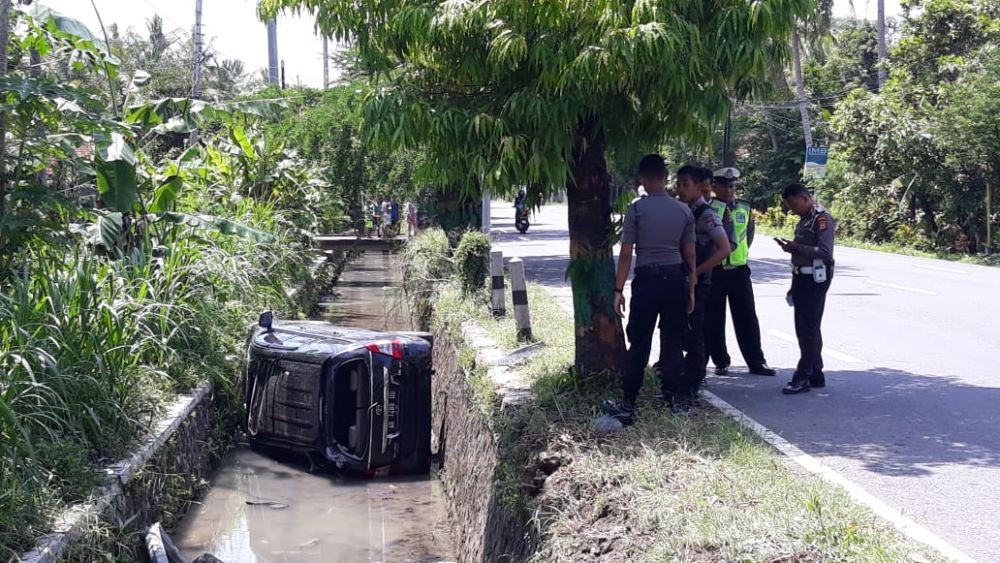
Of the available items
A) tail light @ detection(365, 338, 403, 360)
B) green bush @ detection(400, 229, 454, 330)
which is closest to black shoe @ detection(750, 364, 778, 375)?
tail light @ detection(365, 338, 403, 360)

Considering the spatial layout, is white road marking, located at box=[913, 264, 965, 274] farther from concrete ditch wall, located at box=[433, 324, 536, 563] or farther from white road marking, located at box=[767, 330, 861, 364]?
concrete ditch wall, located at box=[433, 324, 536, 563]

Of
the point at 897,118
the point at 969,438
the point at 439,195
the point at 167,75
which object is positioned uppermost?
the point at 167,75

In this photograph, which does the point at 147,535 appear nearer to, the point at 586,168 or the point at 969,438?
the point at 586,168

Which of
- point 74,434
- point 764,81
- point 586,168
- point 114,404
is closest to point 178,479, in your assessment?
point 114,404

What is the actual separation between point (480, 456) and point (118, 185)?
3646 mm

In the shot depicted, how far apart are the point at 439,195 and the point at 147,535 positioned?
12420mm

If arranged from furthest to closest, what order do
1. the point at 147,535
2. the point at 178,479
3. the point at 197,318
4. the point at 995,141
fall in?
the point at 995,141, the point at 197,318, the point at 178,479, the point at 147,535

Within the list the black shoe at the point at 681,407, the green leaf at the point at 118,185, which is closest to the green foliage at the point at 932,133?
the black shoe at the point at 681,407

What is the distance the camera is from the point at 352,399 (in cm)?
985

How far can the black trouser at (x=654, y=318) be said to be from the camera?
659cm

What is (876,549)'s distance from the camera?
399cm

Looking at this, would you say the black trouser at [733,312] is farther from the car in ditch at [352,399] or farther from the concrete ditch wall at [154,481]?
the concrete ditch wall at [154,481]

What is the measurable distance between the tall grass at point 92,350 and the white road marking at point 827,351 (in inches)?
226

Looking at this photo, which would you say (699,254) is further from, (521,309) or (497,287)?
(497,287)
